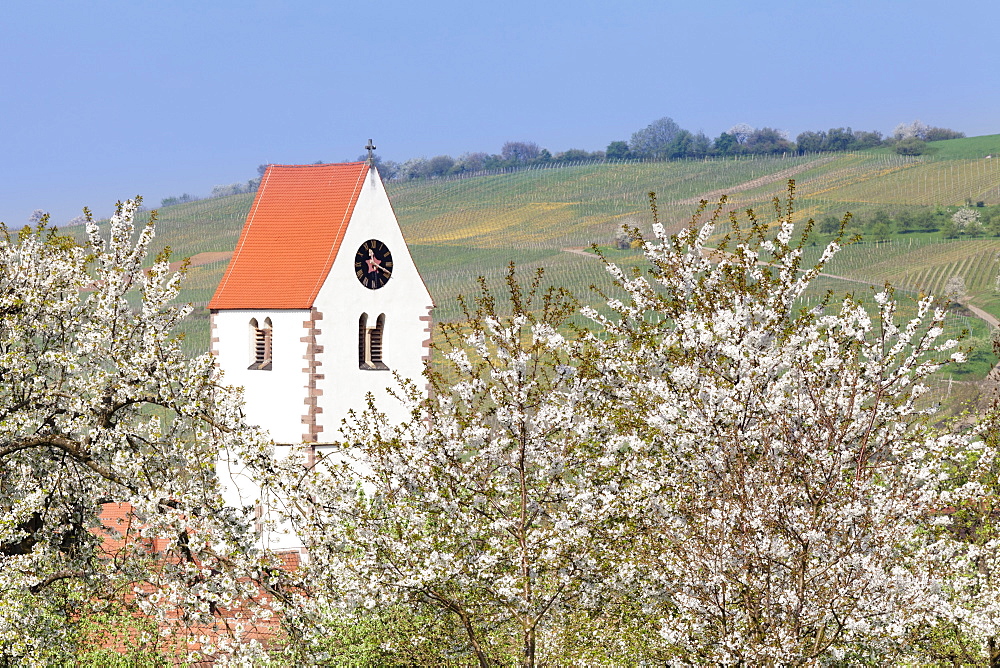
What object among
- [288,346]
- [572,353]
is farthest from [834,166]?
[572,353]

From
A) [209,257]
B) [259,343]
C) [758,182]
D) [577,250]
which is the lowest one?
[209,257]

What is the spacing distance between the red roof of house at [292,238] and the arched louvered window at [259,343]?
794mm

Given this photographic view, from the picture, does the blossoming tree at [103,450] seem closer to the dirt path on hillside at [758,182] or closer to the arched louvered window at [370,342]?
the arched louvered window at [370,342]

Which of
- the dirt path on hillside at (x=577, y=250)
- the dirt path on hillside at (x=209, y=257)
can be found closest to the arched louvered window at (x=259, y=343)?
Answer: the dirt path on hillside at (x=209, y=257)

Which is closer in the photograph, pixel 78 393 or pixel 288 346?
pixel 78 393

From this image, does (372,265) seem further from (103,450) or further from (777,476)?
(777,476)

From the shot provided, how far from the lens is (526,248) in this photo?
161375 millimetres

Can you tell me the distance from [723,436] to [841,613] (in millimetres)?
2855

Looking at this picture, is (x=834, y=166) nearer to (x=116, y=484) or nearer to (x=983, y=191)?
(x=983, y=191)

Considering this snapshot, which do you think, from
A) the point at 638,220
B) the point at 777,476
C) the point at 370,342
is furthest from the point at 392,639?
the point at 638,220

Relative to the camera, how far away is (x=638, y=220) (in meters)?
172

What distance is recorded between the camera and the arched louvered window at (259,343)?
1874 inches

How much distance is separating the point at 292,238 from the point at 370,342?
5.50m

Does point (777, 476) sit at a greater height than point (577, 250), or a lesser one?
greater
